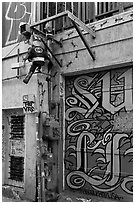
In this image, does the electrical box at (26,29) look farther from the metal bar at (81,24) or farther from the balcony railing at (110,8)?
the balcony railing at (110,8)

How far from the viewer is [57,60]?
7238mm

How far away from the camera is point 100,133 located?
6.73 m

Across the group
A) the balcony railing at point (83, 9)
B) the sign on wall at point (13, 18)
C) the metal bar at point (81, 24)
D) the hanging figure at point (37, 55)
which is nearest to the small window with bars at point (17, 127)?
the hanging figure at point (37, 55)

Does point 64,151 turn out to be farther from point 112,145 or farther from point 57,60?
point 57,60

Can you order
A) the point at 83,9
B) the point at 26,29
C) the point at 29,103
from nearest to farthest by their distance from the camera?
the point at 26,29
the point at 83,9
the point at 29,103

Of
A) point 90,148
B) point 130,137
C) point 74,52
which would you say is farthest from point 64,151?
point 74,52

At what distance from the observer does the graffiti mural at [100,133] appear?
6.31 meters

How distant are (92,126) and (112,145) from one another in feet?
2.25

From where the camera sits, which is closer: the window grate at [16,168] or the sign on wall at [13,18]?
the window grate at [16,168]

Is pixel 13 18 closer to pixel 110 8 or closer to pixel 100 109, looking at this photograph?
pixel 110 8

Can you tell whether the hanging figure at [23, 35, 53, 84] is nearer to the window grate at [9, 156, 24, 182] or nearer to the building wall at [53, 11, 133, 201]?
the building wall at [53, 11, 133, 201]

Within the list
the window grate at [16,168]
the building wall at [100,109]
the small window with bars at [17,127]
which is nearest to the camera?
the building wall at [100,109]

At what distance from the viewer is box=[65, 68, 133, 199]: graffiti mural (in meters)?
6.31

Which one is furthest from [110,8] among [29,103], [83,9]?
[29,103]
